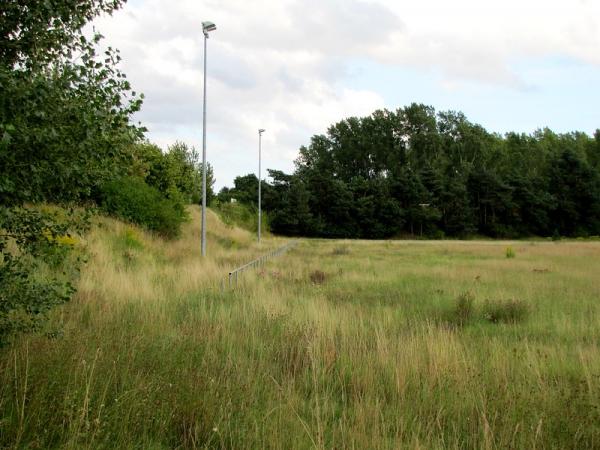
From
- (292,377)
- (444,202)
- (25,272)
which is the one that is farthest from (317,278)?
(444,202)

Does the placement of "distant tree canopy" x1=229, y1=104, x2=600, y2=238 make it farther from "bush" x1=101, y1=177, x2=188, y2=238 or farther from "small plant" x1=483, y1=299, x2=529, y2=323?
"small plant" x1=483, y1=299, x2=529, y2=323

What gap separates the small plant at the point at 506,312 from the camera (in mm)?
9797

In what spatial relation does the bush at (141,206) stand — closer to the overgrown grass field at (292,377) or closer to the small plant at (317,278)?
the small plant at (317,278)

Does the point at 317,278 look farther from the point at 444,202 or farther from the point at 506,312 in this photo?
the point at 444,202

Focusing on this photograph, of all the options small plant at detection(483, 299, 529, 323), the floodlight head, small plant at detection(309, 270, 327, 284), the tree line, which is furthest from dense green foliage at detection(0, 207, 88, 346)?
the floodlight head

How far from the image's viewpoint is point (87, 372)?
15.2 ft

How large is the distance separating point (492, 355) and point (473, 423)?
2149mm

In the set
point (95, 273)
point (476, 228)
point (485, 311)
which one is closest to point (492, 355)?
point (485, 311)

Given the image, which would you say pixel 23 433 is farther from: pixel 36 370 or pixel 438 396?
pixel 438 396

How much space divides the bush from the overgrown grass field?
40.1 ft

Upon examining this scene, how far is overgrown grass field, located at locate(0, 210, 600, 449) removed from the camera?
161 inches

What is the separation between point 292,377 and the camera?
570cm

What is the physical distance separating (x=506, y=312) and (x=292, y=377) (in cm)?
601

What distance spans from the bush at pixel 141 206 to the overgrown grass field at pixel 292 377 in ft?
40.1
